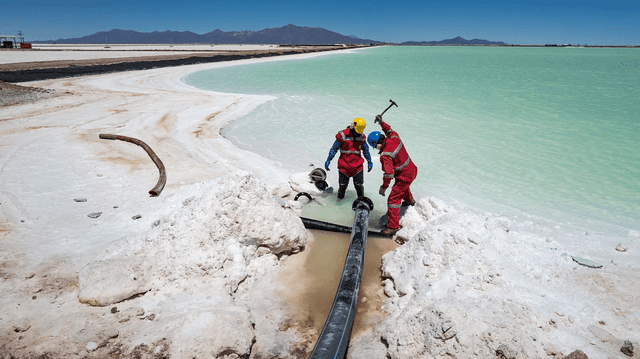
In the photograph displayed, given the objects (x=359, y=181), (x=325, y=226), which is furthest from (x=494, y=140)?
(x=325, y=226)

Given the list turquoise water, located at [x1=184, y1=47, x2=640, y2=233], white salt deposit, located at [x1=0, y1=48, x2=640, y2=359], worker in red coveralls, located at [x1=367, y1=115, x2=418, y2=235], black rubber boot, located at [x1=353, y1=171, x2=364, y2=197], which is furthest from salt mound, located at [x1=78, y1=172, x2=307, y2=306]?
turquoise water, located at [x1=184, y1=47, x2=640, y2=233]

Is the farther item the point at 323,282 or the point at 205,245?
the point at 323,282

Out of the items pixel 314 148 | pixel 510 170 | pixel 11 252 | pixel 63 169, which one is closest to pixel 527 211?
pixel 510 170

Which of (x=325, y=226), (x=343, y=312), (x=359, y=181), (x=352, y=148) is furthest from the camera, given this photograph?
(x=359, y=181)

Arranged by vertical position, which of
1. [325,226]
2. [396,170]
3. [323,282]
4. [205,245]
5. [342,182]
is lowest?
[323,282]

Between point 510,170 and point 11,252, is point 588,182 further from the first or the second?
point 11,252

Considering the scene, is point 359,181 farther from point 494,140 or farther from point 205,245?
point 494,140

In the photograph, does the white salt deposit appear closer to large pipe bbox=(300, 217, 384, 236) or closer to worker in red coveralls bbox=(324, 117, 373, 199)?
large pipe bbox=(300, 217, 384, 236)
